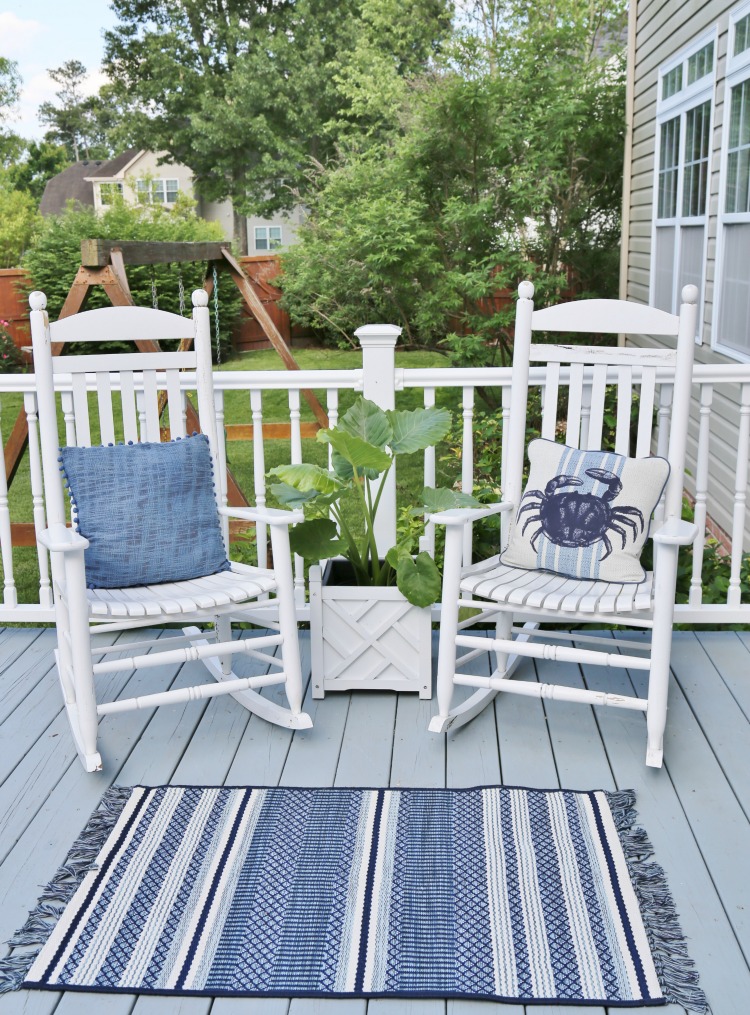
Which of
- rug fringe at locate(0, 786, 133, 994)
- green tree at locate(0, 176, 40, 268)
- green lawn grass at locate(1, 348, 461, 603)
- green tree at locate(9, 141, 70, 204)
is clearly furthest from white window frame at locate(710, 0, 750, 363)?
green tree at locate(9, 141, 70, 204)

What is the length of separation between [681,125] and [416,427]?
4575mm

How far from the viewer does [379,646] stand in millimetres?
2902

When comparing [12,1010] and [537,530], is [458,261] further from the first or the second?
[12,1010]

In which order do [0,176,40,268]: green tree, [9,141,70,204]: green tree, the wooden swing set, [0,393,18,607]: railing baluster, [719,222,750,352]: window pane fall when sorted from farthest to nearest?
[9,141,70,204]: green tree, [0,176,40,268]: green tree, [719,222,750,352]: window pane, the wooden swing set, [0,393,18,607]: railing baluster

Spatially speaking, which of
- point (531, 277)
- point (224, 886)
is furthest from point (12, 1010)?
point (531, 277)

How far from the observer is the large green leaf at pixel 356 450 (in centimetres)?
270

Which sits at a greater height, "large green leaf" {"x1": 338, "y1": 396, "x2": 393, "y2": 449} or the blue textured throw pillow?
"large green leaf" {"x1": 338, "y1": 396, "x2": 393, "y2": 449}

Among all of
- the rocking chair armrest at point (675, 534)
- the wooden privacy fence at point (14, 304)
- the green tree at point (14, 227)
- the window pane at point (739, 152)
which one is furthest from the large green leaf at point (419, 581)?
the green tree at point (14, 227)

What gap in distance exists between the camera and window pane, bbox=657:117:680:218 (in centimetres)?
668

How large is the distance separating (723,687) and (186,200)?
16.5 m

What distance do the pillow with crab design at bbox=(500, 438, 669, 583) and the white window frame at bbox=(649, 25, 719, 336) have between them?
10.3 ft

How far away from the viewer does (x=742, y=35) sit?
4.96 m

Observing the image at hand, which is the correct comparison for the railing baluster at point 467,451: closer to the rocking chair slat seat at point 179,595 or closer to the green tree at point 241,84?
the rocking chair slat seat at point 179,595

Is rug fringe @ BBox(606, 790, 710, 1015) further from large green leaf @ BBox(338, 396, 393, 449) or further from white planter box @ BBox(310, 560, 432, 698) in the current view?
large green leaf @ BBox(338, 396, 393, 449)
